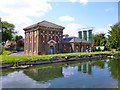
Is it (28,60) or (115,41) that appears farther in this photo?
(115,41)

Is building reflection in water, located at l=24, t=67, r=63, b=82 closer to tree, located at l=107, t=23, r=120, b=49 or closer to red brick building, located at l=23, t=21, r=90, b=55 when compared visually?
red brick building, located at l=23, t=21, r=90, b=55

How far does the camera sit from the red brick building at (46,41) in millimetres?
28709

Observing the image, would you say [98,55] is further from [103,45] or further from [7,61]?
[7,61]

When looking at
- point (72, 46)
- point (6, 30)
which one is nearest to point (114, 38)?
point (72, 46)

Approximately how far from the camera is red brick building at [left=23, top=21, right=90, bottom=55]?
94.2 ft

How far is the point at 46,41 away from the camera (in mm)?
29938

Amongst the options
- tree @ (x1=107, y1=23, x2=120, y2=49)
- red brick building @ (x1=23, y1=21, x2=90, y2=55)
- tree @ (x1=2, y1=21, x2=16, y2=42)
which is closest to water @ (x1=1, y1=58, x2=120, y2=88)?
red brick building @ (x1=23, y1=21, x2=90, y2=55)

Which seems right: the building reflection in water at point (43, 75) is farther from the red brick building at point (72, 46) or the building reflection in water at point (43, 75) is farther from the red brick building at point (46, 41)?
the red brick building at point (72, 46)

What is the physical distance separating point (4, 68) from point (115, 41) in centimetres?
4384

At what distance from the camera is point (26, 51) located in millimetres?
34969

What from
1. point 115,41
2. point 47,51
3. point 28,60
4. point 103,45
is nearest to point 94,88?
point 28,60

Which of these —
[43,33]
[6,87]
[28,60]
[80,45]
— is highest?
[43,33]

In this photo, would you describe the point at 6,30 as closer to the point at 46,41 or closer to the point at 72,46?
the point at 46,41

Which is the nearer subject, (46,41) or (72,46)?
(46,41)
